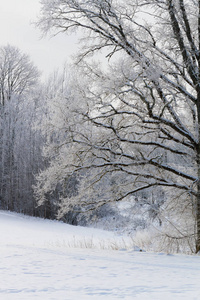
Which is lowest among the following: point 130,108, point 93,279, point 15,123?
point 93,279

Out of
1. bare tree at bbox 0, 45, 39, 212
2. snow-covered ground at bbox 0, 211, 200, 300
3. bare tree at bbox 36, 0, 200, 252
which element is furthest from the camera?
bare tree at bbox 0, 45, 39, 212

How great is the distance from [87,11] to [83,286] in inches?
290

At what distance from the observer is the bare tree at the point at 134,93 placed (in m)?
8.55

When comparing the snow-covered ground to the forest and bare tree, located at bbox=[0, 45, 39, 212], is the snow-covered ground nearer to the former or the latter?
the forest

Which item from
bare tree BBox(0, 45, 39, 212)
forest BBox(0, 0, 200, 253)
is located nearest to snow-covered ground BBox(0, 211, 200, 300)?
forest BBox(0, 0, 200, 253)

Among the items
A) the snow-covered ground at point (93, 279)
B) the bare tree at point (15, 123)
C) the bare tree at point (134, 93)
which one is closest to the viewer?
the snow-covered ground at point (93, 279)

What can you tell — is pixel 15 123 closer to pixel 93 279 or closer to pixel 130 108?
pixel 130 108

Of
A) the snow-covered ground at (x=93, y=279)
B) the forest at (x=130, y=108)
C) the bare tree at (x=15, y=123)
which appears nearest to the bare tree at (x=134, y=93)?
the forest at (x=130, y=108)

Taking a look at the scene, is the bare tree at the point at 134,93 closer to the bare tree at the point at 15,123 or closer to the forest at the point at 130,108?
the forest at the point at 130,108

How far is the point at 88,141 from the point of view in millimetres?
9109

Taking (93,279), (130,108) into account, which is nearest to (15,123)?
(130,108)

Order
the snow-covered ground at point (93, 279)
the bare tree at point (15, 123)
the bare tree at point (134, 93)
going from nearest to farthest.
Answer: the snow-covered ground at point (93, 279), the bare tree at point (134, 93), the bare tree at point (15, 123)

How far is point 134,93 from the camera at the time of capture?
8352 mm

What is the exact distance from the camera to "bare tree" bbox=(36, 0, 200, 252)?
8555 mm
